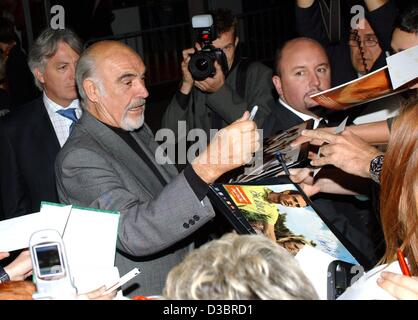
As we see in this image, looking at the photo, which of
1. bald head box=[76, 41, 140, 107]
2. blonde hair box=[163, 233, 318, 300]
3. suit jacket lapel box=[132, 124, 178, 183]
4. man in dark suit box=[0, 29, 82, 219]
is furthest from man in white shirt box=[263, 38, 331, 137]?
blonde hair box=[163, 233, 318, 300]

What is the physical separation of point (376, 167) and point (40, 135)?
208 cm

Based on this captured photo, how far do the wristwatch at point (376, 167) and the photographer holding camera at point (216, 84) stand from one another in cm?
122

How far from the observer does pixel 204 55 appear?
377cm

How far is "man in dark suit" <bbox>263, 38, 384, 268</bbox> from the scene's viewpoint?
120 inches

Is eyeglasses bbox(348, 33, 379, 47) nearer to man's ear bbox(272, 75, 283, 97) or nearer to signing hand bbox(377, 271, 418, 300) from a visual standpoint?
man's ear bbox(272, 75, 283, 97)

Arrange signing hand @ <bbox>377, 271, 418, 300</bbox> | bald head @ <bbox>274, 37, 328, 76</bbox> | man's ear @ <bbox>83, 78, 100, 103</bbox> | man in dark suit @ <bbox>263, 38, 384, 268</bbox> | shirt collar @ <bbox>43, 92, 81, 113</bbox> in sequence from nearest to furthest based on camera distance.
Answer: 1. signing hand @ <bbox>377, 271, 418, 300</bbox>
2. man's ear @ <bbox>83, 78, 100, 103</bbox>
3. man in dark suit @ <bbox>263, 38, 384, 268</bbox>
4. bald head @ <bbox>274, 37, 328, 76</bbox>
5. shirt collar @ <bbox>43, 92, 81, 113</bbox>

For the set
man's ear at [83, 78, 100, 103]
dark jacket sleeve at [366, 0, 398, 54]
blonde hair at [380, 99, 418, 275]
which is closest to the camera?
blonde hair at [380, 99, 418, 275]

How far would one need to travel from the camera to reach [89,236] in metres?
1.96

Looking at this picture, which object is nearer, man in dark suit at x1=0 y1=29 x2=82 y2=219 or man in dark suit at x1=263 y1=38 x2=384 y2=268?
man in dark suit at x1=263 y1=38 x2=384 y2=268

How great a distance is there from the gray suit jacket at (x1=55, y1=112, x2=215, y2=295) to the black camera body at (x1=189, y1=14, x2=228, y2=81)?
92 centimetres

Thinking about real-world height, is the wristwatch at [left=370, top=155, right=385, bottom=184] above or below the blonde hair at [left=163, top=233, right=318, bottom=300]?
below

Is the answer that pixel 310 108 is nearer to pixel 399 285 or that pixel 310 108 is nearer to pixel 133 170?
pixel 133 170

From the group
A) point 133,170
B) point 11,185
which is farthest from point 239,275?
point 11,185
